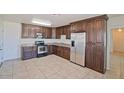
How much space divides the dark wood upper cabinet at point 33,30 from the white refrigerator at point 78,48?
2.90 metres

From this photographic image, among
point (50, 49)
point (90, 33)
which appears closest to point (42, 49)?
point (50, 49)

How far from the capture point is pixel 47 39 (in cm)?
790

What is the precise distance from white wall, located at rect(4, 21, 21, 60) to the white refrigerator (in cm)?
317

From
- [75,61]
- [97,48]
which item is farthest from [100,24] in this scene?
[75,61]

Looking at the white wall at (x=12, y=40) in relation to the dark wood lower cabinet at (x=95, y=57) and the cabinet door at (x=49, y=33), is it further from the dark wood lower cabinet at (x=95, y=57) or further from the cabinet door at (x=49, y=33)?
the dark wood lower cabinet at (x=95, y=57)

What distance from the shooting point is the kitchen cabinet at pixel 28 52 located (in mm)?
5949

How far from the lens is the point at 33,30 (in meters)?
6.89

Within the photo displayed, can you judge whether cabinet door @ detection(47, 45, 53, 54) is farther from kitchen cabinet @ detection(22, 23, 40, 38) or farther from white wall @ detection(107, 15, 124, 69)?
white wall @ detection(107, 15, 124, 69)

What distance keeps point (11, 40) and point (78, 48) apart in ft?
12.0

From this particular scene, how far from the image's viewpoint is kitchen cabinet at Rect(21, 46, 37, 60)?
5.95m
